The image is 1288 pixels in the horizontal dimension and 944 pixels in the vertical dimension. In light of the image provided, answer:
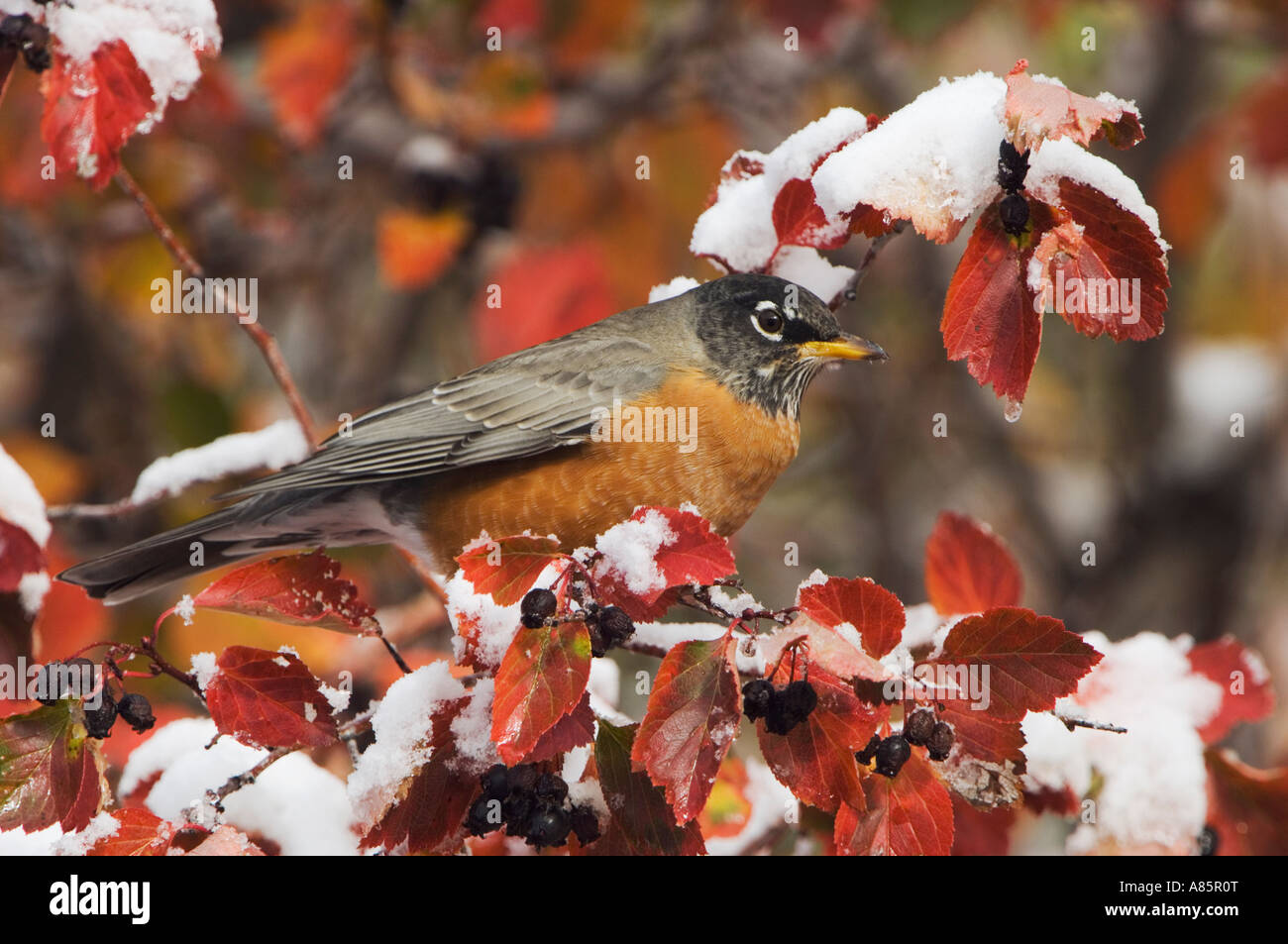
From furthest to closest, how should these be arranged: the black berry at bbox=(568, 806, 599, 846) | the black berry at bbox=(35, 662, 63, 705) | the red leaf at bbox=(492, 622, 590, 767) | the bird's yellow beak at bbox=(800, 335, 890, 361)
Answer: the bird's yellow beak at bbox=(800, 335, 890, 361) < the black berry at bbox=(568, 806, 599, 846) < the black berry at bbox=(35, 662, 63, 705) < the red leaf at bbox=(492, 622, 590, 767)

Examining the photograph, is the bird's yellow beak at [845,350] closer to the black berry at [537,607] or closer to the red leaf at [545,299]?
the black berry at [537,607]

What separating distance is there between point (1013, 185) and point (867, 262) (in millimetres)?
539

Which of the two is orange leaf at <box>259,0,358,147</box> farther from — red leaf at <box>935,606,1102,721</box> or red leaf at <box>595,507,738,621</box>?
red leaf at <box>935,606,1102,721</box>

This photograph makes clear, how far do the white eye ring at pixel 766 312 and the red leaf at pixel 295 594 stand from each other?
1.32 metres

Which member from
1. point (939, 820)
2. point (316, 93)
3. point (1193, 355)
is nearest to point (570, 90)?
point (316, 93)

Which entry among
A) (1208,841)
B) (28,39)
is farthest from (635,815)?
(28,39)

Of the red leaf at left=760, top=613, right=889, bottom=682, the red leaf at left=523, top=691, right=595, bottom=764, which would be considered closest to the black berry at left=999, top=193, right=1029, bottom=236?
the red leaf at left=760, top=613, right=889, bottom=682

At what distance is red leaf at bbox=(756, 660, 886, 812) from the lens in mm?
1693

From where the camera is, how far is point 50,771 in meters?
1.74

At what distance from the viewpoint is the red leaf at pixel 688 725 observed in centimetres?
163

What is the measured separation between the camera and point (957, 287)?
172 cm

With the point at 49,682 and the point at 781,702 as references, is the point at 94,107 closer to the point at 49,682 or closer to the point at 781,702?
the point at 49,682

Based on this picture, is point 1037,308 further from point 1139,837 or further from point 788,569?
point 788,569

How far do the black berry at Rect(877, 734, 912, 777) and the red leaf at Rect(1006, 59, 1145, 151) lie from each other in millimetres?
810
